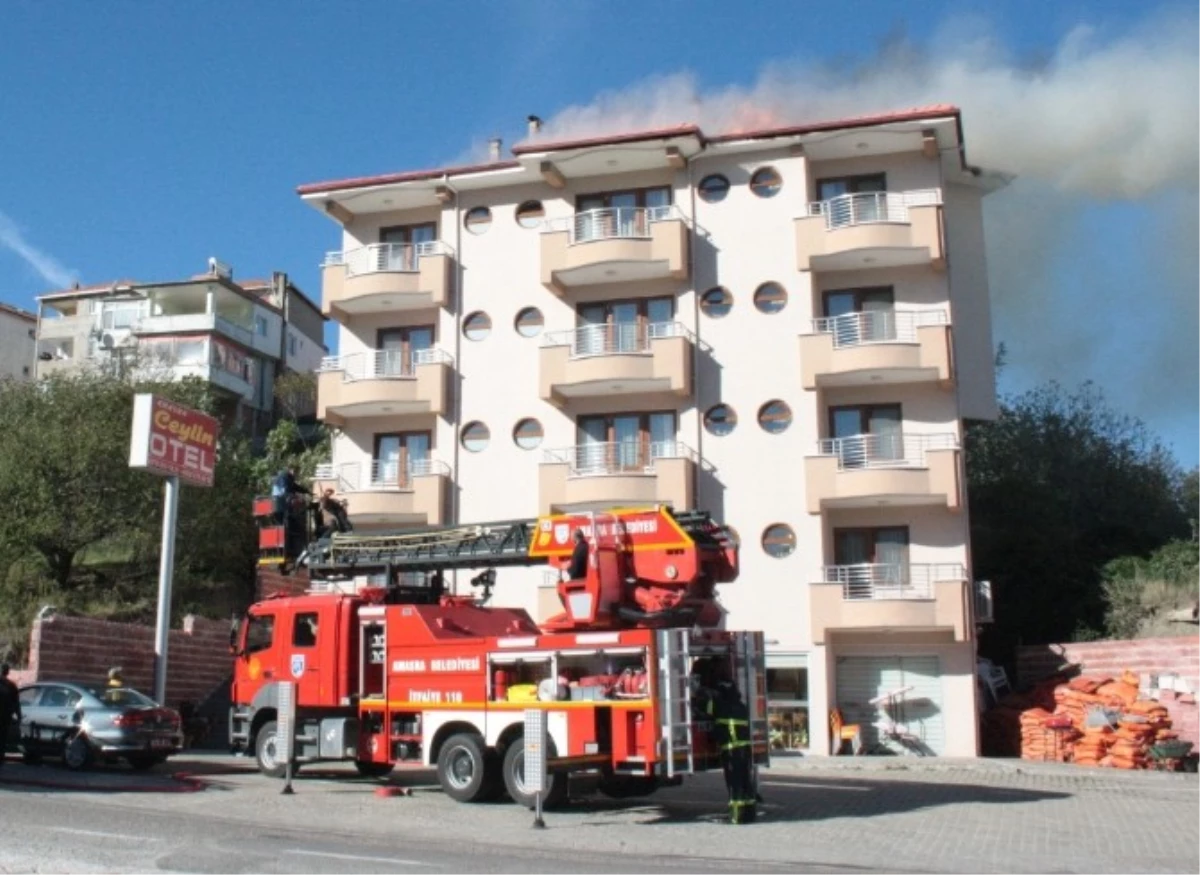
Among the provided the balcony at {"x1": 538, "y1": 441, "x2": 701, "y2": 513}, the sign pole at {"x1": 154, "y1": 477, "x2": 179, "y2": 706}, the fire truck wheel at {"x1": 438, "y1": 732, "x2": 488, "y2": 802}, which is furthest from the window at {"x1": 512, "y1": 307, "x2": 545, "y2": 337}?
the fire truck wheel at {"x1": 438, "y1": 732, "x2": 488, "y2": 802}

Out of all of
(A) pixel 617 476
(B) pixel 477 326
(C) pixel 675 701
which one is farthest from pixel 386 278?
(C) pixel 675 701

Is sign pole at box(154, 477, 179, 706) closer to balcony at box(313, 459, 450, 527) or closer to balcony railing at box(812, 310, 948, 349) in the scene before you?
balcony at box(313, 459, 450, 527)

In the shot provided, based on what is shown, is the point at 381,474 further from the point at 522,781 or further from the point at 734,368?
the point at 522,781

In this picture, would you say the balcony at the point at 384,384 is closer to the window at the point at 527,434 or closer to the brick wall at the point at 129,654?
the window at the point at 527,434

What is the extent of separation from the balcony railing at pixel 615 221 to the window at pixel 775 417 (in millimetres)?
5607

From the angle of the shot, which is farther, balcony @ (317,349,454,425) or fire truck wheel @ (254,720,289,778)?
balcony @ (317,349,454,425)

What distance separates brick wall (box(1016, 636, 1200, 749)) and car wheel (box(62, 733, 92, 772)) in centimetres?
2178

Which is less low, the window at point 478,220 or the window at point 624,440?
the window at point 478,220

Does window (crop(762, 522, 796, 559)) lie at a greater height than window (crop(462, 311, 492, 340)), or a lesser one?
lesser

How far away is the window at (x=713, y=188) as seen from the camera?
34906mm

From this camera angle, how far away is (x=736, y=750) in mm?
15398

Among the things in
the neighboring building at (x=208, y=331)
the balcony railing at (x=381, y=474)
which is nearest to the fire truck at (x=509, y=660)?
the balcony railing at (x=381, y=474)

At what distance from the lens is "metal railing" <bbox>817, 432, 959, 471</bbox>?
106ft

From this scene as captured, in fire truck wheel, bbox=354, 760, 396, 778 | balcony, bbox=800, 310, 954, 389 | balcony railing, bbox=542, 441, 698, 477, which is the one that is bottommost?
fire truck wheel, bbox=354, 760, 396, 778
